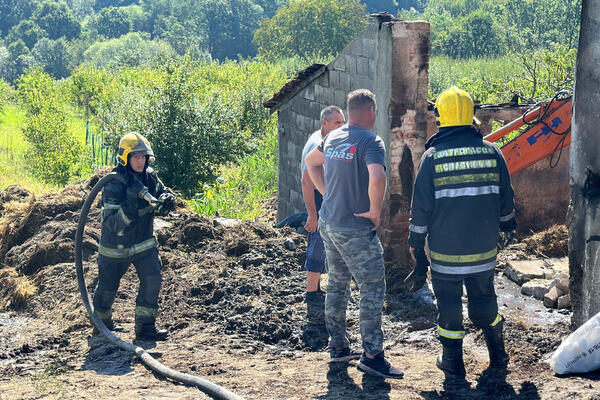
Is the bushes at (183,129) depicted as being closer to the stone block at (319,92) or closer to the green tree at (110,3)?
the stone block at (319,92)

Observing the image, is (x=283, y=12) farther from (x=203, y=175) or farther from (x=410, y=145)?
(x=410, y=145)

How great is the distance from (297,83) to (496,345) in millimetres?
7004

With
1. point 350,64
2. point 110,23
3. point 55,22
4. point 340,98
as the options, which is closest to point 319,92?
point 340,98

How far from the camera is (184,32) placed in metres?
109

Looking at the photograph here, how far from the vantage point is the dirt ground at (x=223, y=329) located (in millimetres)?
4891

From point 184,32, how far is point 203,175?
3785 inches

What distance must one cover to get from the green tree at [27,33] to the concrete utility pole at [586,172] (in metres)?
113

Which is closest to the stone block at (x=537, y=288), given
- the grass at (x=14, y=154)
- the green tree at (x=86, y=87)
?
the grass at (x=14, y=154)

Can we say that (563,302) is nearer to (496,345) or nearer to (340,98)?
(496,345)

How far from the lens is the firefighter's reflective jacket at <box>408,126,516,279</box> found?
15.4 ft

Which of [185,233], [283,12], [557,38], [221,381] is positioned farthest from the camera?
[283,12]

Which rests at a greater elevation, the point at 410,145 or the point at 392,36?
the point at 392,36

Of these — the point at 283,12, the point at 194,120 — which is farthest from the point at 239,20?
the point at 194,120

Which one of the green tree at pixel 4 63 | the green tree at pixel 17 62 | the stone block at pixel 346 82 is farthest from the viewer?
the green tree at pixel 17 62
